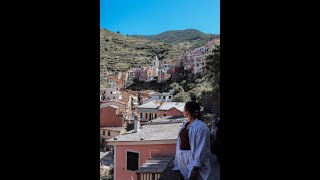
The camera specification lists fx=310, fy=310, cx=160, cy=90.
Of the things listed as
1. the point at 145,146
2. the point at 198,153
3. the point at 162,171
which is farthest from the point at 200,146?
the point at 145,146

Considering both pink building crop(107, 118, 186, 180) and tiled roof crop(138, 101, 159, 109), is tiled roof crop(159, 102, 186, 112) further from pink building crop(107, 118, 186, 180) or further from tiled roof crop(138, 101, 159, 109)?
tiled roof crop(138, 101, 159, 109)

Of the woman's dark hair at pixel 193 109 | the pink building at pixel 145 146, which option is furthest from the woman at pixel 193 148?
the pink building at pixel 145 146

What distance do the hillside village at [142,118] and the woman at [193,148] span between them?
7.60 ft

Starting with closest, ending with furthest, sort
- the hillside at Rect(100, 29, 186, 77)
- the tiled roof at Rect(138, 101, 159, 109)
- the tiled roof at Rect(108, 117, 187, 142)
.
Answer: the tiled roof at Rect(108, 117, 187, 142)
the tiled roof at Rect(138, 101, 159, 109)
the hillside at Rect(100, 29, 186, 77)

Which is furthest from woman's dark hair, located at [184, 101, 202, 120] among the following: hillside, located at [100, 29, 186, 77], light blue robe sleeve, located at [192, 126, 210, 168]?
hillside, located at [100, 29, 186, 77]

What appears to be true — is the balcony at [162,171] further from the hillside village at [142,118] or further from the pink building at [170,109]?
the pink building at [170,109]

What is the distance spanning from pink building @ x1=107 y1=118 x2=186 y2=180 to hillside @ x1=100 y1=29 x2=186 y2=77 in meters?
4.88

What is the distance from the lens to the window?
7345 mm

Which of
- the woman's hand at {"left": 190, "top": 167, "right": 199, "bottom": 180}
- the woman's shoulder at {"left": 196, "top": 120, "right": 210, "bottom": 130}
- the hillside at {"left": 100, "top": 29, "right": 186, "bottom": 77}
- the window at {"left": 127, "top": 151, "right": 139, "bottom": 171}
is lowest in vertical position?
the window at {"left": 127, "top": 151, "right": 139, "bottom": 171}

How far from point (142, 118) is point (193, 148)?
696 centimetres
